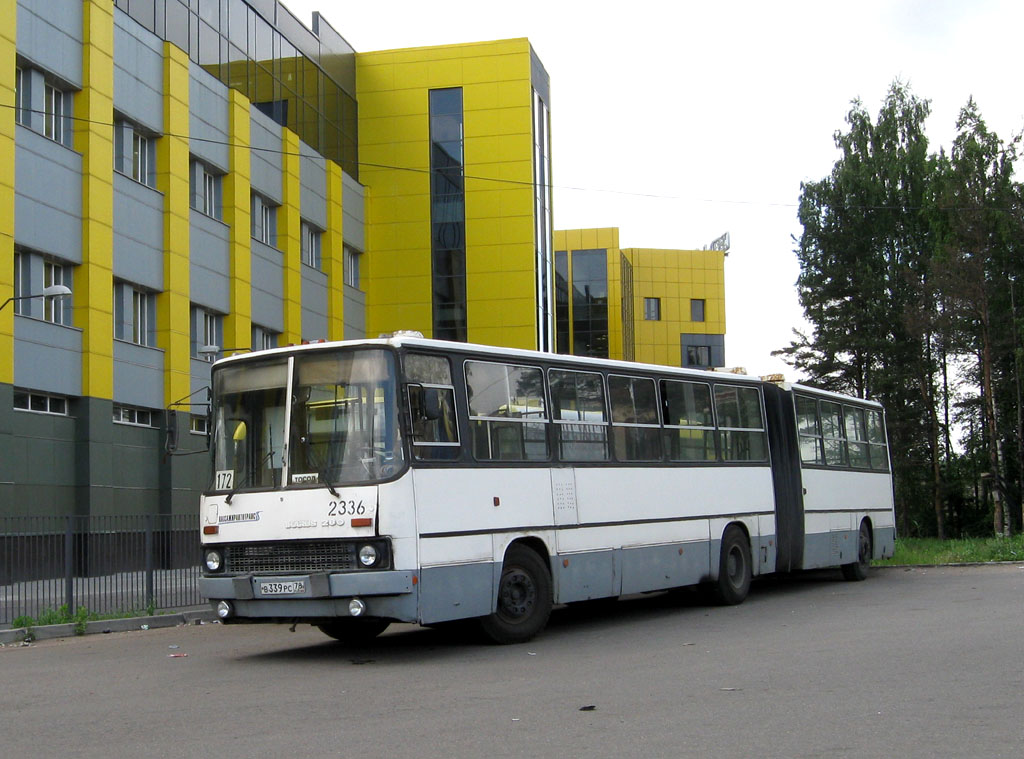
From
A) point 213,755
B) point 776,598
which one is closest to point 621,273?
point 776,598

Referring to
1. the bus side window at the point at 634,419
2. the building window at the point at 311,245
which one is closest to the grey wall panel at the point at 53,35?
→ the building window at the point at 311,245

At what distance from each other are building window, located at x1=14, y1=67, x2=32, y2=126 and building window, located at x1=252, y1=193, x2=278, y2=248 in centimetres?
1079

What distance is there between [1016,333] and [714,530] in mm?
33999

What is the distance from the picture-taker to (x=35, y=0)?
92.7 ft

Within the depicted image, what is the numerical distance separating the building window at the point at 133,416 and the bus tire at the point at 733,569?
18.5m

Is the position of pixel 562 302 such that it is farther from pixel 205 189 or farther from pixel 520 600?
pixel 520 600

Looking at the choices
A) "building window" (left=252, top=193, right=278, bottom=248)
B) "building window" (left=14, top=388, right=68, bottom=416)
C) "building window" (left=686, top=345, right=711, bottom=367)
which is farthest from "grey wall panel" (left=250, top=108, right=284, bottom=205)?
"building window" (left=686, top=345, right=711, bottom=367)

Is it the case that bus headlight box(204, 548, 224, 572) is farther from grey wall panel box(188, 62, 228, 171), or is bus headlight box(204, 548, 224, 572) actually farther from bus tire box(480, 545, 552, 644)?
grey wall panel box(188, 62, 228, 171)

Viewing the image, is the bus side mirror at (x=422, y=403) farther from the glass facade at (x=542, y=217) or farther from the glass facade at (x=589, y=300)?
the glass facade at (x=589, y=300)

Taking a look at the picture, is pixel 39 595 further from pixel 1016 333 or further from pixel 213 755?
pixel 1016 333

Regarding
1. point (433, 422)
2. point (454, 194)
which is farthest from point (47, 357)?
point (454, 194)

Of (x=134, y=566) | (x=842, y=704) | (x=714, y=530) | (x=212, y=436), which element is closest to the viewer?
(x=842, y=704)

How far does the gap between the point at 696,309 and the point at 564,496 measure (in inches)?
2836

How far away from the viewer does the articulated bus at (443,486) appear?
11.6 metres
